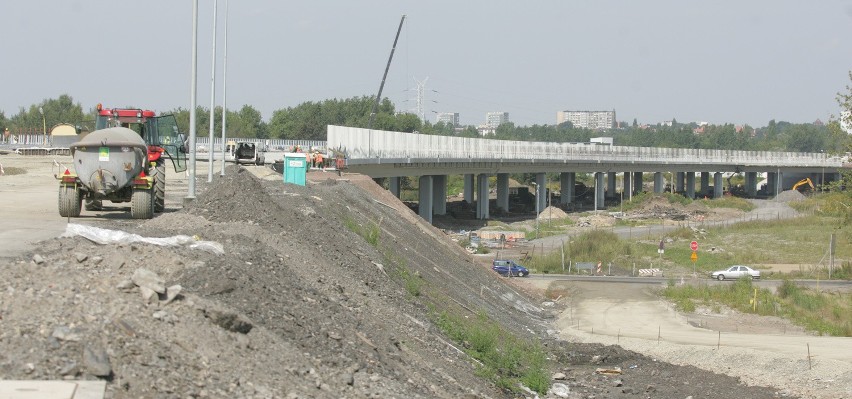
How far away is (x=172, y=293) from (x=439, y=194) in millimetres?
82810

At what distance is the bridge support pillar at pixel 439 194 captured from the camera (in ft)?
316

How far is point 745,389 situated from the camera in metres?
27.0

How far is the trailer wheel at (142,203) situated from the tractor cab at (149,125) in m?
3.78

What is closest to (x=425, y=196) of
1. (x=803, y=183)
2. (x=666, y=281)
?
(x=666, y=281)

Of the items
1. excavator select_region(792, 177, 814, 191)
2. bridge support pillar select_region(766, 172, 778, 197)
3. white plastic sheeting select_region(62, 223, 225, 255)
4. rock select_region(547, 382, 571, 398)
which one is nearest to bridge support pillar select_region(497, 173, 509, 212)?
bridge support pillar select_region(766, 172, 778, 197)

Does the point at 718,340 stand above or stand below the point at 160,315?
below

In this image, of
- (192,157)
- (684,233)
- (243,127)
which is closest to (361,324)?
(192,157)

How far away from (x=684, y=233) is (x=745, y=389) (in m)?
55.8

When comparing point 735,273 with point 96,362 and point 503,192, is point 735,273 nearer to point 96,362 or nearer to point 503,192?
point 96,362

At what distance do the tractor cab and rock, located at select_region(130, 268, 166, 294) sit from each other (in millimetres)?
16361

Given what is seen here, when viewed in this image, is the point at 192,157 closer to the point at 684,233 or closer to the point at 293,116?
the point at 684,233

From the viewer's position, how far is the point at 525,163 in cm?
10362

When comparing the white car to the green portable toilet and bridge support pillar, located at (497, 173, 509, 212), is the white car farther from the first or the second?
bridge support pillar, located at (497, 173, 509, 212)

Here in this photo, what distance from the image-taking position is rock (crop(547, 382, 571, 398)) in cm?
2367
